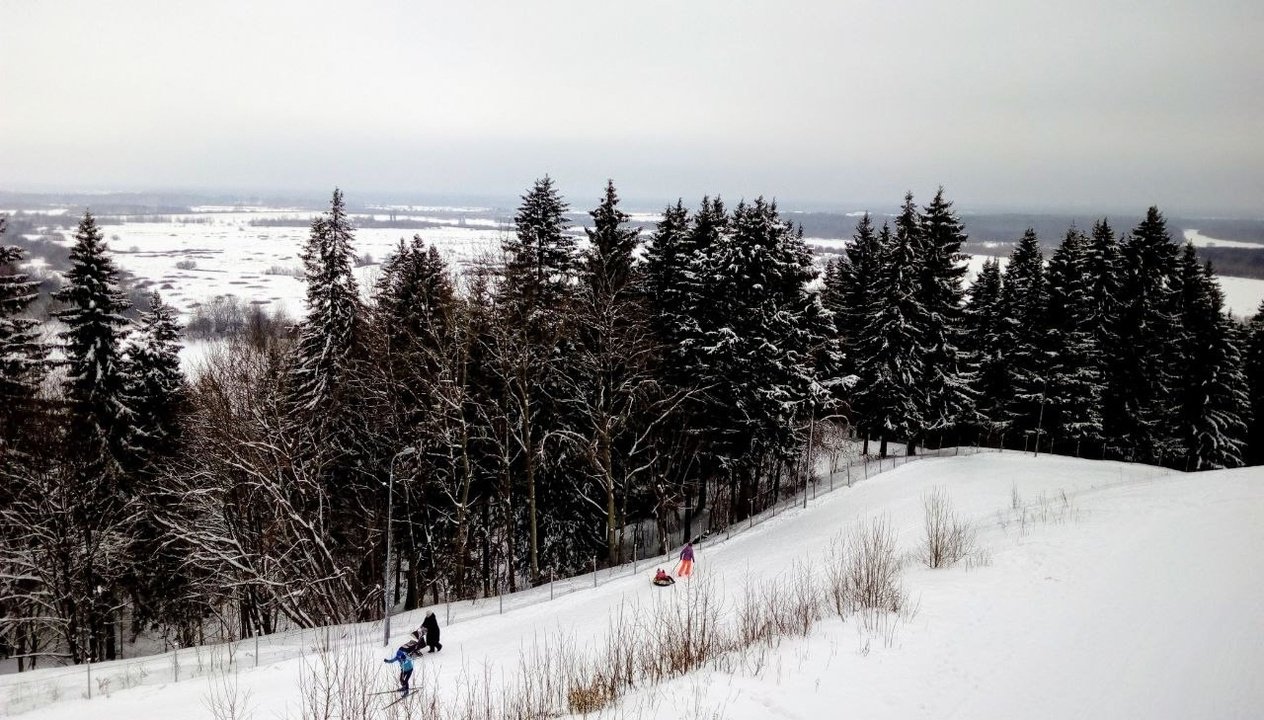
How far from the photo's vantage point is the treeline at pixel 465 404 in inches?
857

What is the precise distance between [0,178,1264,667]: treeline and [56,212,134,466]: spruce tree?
0.31ft

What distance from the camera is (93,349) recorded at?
72.9ft

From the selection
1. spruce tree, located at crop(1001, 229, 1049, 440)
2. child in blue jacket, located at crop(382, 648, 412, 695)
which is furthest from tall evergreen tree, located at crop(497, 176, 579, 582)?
spruce tree, located at crop(1001, 229, 1049, 440)

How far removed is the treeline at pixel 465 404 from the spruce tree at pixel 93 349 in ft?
0.31

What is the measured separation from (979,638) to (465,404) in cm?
2065

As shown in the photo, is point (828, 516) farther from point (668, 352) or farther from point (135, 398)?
point (135, 398)

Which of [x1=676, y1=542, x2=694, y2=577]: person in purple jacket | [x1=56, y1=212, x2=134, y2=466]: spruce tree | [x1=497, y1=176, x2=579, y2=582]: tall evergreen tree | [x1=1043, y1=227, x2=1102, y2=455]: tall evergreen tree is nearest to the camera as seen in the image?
[x1=676, y1=542, x2=694, y2=577]: person in purple jacket

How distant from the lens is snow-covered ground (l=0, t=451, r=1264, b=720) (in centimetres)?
884

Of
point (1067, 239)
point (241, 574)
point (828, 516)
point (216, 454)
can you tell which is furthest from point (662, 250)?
point (1067, 239)

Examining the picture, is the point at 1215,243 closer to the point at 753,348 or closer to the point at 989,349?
the point at 989,349

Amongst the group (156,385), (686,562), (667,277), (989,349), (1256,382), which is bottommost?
(686,562)

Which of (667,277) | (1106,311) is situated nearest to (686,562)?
(667,277)

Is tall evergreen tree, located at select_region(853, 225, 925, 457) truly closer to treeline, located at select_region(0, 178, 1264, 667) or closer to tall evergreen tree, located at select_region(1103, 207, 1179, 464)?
treeline, located at select_region(0, 178, 1264, 667)

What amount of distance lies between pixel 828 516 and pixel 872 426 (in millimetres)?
11485
